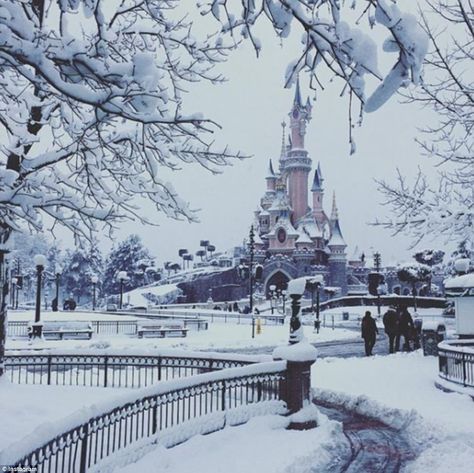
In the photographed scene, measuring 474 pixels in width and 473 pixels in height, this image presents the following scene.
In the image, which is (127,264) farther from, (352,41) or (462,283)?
(352,41)

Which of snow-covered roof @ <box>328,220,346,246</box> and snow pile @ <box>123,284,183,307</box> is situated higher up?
snow-covered roof @ <box>328,220,346,246</box>

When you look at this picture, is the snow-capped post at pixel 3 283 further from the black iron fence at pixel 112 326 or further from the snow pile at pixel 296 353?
the black iron fence at pixel 112 326

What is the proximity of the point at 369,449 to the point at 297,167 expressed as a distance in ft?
317

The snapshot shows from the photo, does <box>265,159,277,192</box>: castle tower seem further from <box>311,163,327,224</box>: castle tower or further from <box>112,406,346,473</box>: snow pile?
<box>112,406,346,473</box>: snow pile

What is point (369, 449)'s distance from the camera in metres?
8.98

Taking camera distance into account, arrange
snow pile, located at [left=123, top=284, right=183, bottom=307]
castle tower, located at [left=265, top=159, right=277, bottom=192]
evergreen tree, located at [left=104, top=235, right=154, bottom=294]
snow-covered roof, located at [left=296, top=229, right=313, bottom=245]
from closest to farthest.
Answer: snow pile, located at [left=123, top=284, right=183, bottom=307]
snow-covered roof, located at [left=296, top=229, right=313, bottom=245]
evergreen tree, located at [left=104, top=235, right=154, bottom=294]
castle tower, located at [left=265, top=159, right=277, bottom=192]

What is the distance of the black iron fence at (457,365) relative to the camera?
12242 millimetres

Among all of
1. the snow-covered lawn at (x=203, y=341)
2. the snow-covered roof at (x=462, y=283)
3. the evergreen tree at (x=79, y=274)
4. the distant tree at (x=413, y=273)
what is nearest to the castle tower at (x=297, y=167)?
the evergreen tree at (x=79, y=274)

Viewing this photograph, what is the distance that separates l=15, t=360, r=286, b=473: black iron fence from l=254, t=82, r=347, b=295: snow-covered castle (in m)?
79.2

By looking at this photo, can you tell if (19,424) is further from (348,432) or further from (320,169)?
(320,169)

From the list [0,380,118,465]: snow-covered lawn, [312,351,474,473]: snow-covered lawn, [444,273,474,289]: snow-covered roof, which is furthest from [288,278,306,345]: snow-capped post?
[444,273,474,289]: snow-covered roof

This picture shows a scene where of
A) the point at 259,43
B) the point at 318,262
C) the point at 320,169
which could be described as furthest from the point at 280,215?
the point at 259,43

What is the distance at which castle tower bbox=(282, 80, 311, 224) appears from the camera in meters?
103

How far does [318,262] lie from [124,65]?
89.8 m
